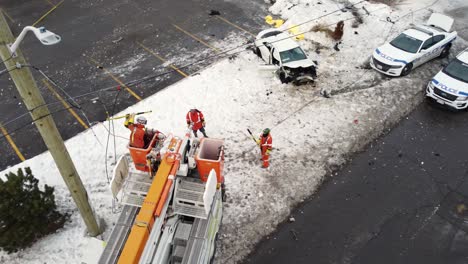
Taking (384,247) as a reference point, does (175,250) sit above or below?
above

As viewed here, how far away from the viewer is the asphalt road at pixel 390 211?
977 cm

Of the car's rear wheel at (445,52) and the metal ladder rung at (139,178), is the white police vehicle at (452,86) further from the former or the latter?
the metal ladder rung at (139,178)

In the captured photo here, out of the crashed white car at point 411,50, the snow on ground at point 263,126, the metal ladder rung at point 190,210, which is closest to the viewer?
the metal ladder rung at point 190,210

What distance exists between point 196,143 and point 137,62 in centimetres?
940

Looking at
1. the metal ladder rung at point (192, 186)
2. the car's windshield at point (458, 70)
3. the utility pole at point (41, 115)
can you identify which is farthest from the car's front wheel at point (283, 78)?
the utility pole at point (41, 115)

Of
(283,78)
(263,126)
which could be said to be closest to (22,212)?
(263,126)

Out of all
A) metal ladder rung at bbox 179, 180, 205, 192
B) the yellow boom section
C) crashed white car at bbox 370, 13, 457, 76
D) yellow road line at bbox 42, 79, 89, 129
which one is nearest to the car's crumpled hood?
crashed white car at bbox 370, 13, 457, 76

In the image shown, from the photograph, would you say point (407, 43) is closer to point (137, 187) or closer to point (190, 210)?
point (190, 210)

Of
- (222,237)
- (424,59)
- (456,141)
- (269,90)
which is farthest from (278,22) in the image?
(222,237)

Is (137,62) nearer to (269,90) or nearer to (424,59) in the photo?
(269,90)

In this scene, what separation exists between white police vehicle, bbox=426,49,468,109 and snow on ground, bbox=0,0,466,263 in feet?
2.76

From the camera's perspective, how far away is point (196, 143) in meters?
8.98

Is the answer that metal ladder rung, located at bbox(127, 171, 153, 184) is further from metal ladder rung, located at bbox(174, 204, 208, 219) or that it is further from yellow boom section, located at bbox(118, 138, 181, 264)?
metal ladder rung, located at bbox(174, 204, 208, 219)

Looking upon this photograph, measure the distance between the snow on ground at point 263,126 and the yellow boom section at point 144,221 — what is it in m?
3.40
